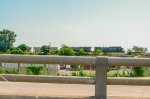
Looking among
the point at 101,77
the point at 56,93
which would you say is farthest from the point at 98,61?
the point at 56,93

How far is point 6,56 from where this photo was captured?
483 centimetres

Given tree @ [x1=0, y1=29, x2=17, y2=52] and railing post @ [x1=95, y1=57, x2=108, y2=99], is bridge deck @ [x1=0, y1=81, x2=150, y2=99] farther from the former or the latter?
tree @ [x1=0, y1=29, x2=17, y2=52]

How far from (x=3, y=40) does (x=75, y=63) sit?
155m

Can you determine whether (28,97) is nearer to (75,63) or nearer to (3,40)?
(75,63)

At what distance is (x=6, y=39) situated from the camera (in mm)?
156625

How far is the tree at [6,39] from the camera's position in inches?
6166

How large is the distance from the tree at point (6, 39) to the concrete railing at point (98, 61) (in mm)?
152902

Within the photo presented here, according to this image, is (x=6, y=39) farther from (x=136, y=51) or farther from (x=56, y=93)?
(x=56, y=93)

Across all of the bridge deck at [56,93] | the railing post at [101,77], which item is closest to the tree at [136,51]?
the bridge deck at [56,93]

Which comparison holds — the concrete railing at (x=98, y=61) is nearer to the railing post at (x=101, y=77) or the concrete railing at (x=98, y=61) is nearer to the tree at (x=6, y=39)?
the railing post at (x=101, y=77)

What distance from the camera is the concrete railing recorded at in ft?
15.1

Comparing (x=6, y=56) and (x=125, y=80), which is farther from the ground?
(x=6, y=56)

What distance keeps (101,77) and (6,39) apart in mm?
155113

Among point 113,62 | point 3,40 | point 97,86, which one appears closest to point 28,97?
point 97,86
